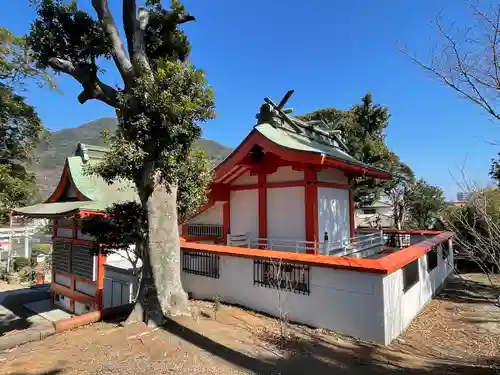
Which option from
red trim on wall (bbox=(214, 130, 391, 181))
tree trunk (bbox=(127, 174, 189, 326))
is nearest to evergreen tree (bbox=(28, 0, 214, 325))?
tree trunk (bbox=(127, 174, 189, 326))

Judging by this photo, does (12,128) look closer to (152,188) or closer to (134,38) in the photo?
(134,38)

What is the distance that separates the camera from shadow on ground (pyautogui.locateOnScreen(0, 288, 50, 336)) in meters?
12.8

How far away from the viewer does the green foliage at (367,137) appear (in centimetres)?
2058

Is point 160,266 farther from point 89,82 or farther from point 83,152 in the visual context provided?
point 83,152

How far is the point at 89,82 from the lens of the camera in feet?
23.2

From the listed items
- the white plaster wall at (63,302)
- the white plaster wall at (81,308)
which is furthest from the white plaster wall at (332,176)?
the white plaster wall at (63,302)

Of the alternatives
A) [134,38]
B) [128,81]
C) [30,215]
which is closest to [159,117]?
[128,81]

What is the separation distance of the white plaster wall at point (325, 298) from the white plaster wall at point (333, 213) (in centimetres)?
376

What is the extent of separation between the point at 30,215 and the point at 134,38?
8.13 metres

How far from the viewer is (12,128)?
9.73 metres

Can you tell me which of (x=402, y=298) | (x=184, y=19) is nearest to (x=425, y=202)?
(x=402, y=298)

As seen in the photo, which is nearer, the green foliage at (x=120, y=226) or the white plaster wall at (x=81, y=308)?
the green foliage at (x=120, y=226)

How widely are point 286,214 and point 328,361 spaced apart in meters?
6.32

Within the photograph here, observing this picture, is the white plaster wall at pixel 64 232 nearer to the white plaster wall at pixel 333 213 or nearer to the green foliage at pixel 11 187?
the green foliage at pixel 11 187
